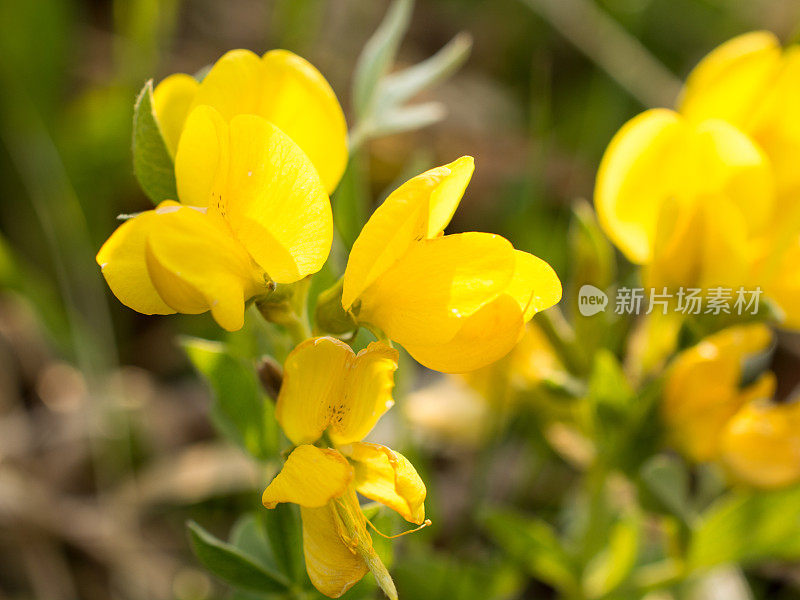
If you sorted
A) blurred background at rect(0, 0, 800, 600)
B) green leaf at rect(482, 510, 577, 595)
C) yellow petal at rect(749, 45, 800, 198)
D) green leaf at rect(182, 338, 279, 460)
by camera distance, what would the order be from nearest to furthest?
green leaf at rect(182, 338, 279, 460), yellow petal at rect(749, 45, 800, 198), green leaf at rect(482, 510, 577, 595), blurred background at rect(0, 0, 800, 600)

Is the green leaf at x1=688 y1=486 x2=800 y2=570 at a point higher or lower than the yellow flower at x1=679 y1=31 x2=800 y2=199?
lower

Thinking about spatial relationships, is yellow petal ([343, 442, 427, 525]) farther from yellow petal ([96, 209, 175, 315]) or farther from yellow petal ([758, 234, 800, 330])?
yellow petal ([758, 234, 800, 330])

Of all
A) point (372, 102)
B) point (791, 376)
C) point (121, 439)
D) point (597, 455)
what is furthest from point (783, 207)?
point (121, 439)

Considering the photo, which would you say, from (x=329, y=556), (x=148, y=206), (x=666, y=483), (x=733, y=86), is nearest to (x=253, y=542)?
(x=329, y=556)

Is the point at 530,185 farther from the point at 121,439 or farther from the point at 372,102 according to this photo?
the point at 121,439

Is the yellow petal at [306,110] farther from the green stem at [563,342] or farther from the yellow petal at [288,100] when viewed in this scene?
the green stem at [563,342]

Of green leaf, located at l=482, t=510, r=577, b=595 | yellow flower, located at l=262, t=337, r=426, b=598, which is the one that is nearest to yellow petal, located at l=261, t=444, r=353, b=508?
yellow flower, located at l=262, t=337, r=426, b=598

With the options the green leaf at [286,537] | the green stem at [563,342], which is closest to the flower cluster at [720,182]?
the green stem at [563,342]
